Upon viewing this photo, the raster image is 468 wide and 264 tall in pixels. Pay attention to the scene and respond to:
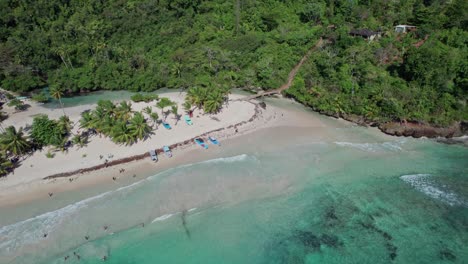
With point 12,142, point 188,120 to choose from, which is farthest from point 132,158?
point 12,142

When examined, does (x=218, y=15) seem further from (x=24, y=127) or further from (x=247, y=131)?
(x=24, y=127)

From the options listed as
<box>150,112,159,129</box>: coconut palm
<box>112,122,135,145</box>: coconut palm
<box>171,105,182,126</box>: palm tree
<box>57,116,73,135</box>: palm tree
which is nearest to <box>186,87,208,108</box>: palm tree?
<box>171,105,182,126</box>: palm tree

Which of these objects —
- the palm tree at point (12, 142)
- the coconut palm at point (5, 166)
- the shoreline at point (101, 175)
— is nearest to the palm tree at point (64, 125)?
the palm tree at point (12, 142)

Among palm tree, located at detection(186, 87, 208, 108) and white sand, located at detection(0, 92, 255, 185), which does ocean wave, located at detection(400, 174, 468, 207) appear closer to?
white sand, located at detection(0, 92, 255, 185)

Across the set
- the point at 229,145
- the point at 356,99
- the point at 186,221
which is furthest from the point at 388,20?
the point at 186,221

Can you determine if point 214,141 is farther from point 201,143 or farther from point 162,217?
point 162,217

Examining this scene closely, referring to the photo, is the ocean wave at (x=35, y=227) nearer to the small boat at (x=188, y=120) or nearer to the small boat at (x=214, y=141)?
the small boat at (x=214, y=141)
